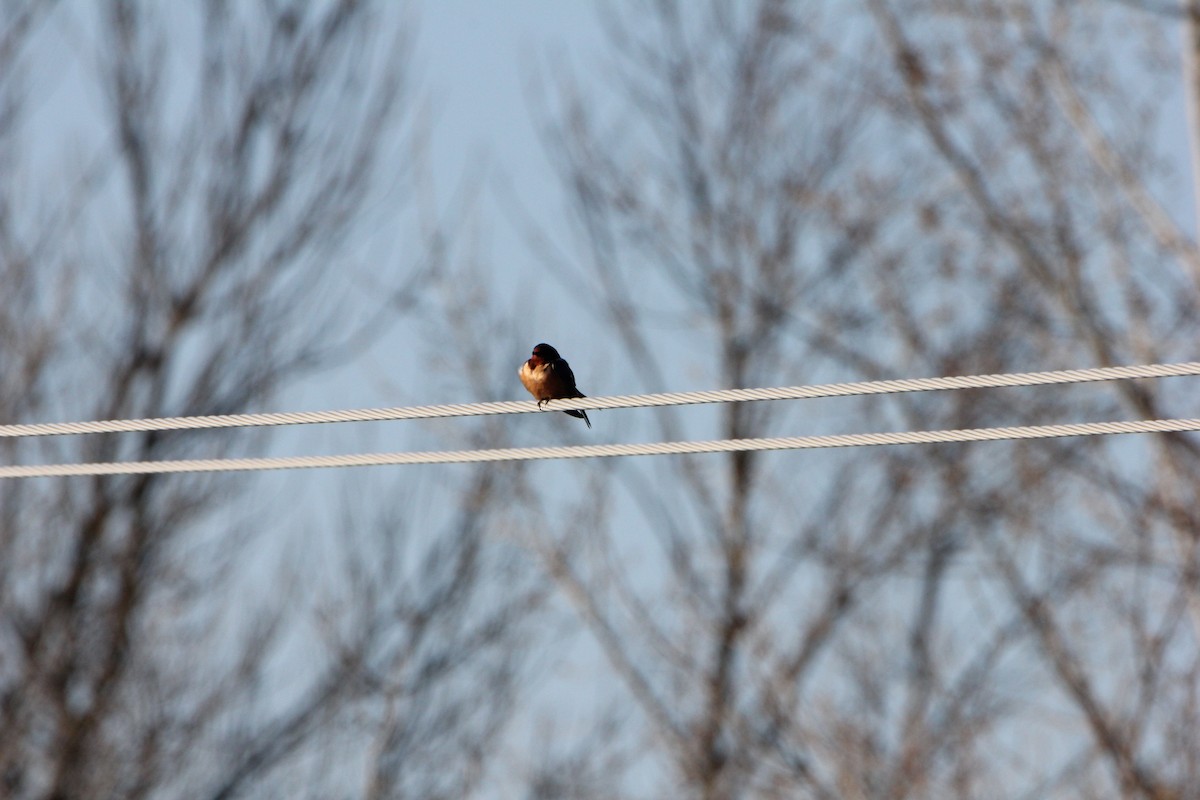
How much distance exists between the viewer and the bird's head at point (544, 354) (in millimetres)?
7926

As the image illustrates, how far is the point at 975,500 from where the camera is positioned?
15.1m

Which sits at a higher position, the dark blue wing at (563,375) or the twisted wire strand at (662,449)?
the dark blue wing at (563,375)

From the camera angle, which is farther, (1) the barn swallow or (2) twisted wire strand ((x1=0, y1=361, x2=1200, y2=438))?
(1) the barn swallow

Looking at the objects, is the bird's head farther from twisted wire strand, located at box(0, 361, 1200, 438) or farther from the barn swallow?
twisted wire strand, located at box(0, 361, 1200, 438)

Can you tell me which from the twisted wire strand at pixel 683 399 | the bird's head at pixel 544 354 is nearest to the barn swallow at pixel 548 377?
the bird's head at pixel 544 354

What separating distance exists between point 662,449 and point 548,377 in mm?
1992

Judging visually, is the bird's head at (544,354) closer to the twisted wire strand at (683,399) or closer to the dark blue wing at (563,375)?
the dark blue wing at (563,375)

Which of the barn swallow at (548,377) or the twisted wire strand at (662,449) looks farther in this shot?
the barn swallow at (548,377)

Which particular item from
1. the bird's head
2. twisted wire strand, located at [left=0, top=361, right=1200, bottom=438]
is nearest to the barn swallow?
the bird's head

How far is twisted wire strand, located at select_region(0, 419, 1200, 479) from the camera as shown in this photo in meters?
5.43

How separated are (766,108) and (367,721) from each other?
6.84 metres

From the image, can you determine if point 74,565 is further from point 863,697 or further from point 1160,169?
point 1160,169

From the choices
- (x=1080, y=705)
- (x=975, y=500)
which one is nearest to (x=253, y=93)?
(x=975, y=500)

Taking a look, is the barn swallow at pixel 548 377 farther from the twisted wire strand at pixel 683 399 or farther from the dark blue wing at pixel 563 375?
the twisted wire strand at pixel 683 399
